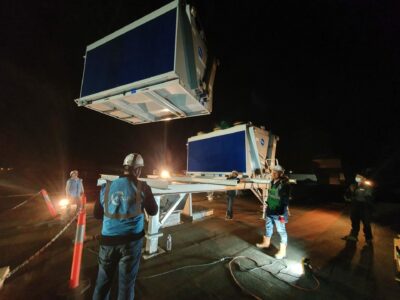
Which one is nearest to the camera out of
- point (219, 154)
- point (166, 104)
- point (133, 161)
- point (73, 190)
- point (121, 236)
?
point (121, 236)

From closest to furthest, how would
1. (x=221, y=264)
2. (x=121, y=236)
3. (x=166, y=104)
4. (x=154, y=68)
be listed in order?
(x=121, y=236), (x=154, y=68), (x=221, y=264), (x=166, y=104)

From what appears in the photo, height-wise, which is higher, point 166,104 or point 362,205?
point 166,104

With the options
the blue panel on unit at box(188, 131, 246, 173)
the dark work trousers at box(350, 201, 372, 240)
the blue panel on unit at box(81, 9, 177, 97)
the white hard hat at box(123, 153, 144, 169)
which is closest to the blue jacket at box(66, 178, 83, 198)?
the blue panel on unit at box(81, 9, 177, 97)

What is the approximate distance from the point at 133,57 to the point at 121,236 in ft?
11.3

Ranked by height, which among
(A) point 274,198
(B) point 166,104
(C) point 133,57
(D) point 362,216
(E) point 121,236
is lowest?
(D) point 362,216

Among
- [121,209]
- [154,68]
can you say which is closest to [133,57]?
[154,68]

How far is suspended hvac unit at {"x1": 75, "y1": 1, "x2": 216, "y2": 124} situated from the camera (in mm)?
3420

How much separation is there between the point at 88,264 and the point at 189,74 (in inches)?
171

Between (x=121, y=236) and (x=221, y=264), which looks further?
(x=221, y=264)

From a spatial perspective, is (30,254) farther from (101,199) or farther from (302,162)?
(302,162)

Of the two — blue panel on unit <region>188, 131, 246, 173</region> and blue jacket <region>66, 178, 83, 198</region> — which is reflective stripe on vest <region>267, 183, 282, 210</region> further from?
blue jacket <region>66, 178, 83, 198</region>

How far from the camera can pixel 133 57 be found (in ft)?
12.6

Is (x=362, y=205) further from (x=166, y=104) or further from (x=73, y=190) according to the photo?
(x=73, y=190)

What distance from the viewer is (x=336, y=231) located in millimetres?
6348
